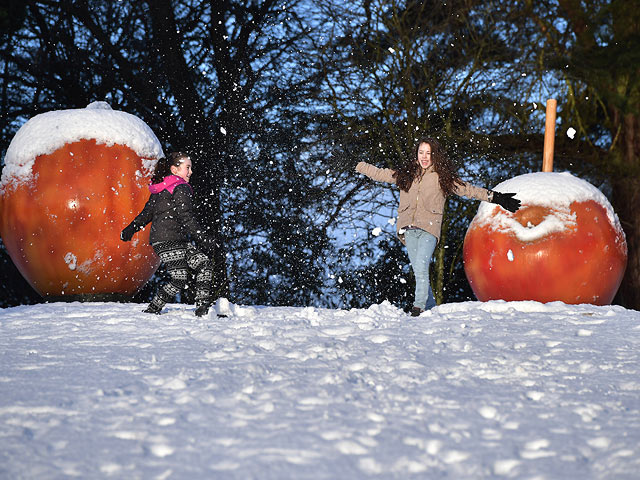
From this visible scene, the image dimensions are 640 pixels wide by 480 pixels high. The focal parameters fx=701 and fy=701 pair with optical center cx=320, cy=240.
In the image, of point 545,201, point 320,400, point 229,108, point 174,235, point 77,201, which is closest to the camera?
point 320,400

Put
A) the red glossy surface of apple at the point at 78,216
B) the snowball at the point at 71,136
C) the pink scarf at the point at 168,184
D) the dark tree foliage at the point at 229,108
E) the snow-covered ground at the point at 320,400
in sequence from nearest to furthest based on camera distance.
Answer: the snow-covered ground at the point at 320,400, the pink scarf at the point at 168,184, the red glossy surface of apple at the point at 78,216, the snowball at the point at 71,136, the dark tree foliage at the point at 229,108

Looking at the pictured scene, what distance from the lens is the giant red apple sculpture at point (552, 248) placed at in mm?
6777

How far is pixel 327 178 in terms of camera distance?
38.1 feet

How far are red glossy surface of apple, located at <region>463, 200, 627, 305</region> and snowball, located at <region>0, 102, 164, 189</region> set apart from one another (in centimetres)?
379

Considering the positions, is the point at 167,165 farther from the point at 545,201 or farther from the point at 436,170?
the point at 545,201

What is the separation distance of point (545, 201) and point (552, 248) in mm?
525

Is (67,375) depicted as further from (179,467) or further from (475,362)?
(475,362)

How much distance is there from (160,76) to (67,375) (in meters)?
9.14

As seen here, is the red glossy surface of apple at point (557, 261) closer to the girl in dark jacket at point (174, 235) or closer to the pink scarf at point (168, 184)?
the girl in dark jacket at point (174, 235)

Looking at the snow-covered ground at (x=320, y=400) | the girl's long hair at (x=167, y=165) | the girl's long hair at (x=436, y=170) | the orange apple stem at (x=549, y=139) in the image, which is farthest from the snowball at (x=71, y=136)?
the orange apple stem at (x=549, y=139)

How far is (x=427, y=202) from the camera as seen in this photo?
6.83 m

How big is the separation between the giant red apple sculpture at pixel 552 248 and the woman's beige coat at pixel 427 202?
18.3 inches

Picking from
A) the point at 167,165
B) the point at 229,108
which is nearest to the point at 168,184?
the point at 167,165

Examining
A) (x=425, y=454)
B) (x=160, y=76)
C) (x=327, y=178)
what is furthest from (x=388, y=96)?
(x=425, y=454)
